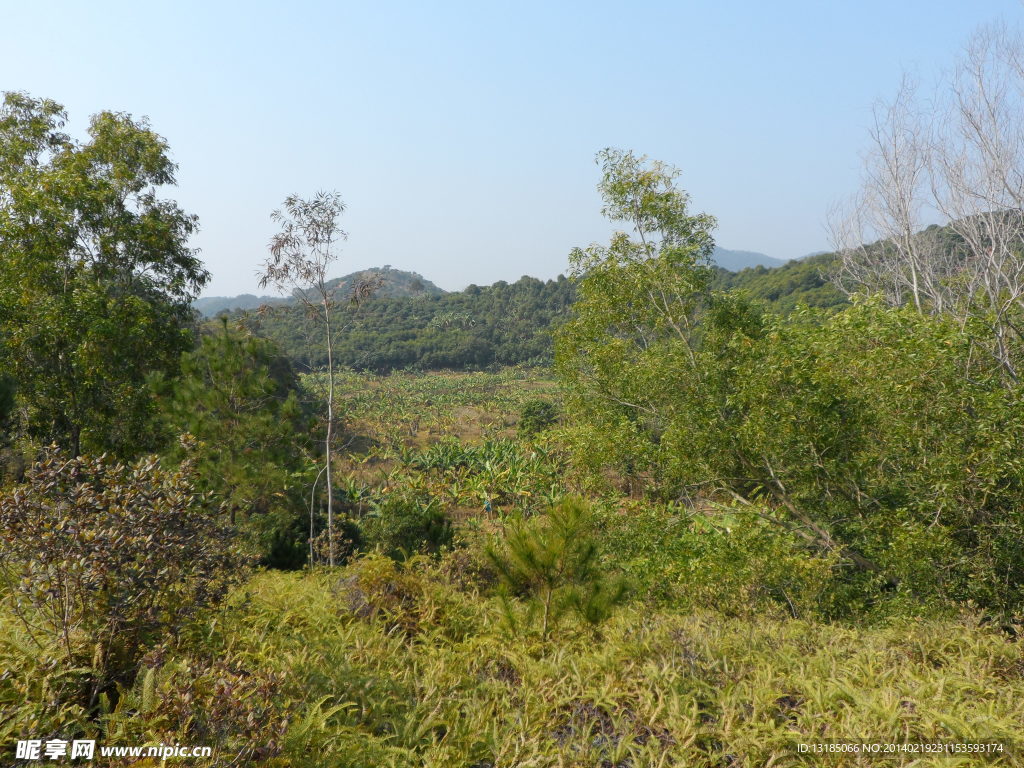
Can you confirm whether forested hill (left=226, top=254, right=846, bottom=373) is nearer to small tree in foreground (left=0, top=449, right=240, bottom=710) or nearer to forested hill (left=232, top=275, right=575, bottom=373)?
forested hill (left=232, top=275, right=575, bottom=373)

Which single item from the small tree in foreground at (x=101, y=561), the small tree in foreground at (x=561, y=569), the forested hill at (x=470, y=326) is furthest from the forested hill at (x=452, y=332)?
the small tree in foreground at (x=101, y=561)

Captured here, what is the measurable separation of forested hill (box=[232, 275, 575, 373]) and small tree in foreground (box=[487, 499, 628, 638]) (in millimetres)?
60295

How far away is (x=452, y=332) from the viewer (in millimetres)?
86500

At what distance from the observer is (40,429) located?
10.3 m

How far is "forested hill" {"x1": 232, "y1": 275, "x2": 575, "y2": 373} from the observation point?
7512 cm

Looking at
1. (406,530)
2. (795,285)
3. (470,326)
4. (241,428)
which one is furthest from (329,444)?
(470,326)

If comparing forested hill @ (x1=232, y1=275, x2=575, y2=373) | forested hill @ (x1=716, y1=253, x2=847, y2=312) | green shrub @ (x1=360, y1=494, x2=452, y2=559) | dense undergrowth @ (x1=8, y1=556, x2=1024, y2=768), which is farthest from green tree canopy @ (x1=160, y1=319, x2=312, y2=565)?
forested hill @ (x1=232, y1=275, x2=575, y2=373)

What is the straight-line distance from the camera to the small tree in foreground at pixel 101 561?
11.0 ft

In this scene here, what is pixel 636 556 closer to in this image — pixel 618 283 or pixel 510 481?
pixel 618 283

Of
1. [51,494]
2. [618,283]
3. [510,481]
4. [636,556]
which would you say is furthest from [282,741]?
[510,481]

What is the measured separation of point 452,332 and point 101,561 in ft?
275

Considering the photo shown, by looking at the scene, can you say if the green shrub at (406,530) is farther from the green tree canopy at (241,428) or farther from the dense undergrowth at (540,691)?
the dense undergrowth at (540,691)

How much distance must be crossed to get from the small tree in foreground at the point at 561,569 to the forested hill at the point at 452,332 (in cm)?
6029

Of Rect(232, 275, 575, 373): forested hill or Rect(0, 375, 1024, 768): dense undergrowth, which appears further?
Rect(232, 275, 575, 373): forested hill
